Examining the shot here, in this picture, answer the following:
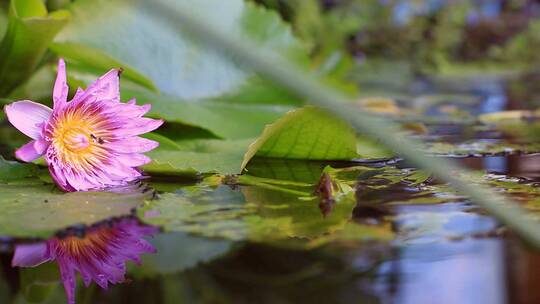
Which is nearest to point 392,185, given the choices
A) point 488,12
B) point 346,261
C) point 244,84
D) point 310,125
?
point 310,125

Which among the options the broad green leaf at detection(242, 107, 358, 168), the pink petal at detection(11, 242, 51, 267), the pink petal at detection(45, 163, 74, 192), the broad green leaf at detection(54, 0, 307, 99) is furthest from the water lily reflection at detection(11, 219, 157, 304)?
the broad green leaf at detection(54, 0, 307, 99)

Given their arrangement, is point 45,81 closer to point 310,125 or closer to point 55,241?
point 310,125

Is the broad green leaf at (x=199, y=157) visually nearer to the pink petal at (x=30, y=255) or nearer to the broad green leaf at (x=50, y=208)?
the broad green leaf at (x=50, y=208)

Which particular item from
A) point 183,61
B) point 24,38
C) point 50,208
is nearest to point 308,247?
point 50,208

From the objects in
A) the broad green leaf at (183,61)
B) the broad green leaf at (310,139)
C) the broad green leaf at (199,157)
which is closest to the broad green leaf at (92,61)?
the broad green leaf at (183,61)

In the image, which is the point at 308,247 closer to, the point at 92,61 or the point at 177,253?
the point at 177,253

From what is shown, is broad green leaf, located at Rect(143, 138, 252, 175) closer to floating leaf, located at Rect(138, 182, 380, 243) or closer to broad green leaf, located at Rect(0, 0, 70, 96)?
floating leaf, located at Rect(138, 182, 380, 243)
